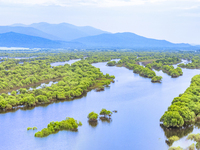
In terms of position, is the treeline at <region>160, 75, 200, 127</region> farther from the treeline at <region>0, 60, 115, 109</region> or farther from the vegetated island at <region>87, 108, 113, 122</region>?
the treeline at <region>0, 60, 115, 109</region>

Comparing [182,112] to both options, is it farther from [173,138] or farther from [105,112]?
[105,112]

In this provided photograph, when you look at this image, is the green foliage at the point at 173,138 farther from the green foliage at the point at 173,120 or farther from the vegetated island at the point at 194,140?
the green foliage at the point at 173,120

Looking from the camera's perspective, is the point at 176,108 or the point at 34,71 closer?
the point at 176,108

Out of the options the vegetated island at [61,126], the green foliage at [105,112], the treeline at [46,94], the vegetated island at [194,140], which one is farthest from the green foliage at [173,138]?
the treeline at [46,94]

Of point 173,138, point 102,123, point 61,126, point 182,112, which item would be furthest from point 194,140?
point 61,126

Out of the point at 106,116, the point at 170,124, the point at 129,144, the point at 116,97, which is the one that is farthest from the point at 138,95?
the point at 129,144

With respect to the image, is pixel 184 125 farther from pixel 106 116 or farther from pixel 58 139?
pixel 58 139

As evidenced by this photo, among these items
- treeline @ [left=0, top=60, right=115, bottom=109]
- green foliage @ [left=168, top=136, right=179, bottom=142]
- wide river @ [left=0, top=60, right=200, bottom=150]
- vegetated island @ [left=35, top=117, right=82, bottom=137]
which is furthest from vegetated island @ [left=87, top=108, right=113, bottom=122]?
treeline @ [left=0, top=60, right=115, bottom=109]

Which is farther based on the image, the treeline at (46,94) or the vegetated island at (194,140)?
the treeline at (46,94)

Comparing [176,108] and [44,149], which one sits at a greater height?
[176,108]
